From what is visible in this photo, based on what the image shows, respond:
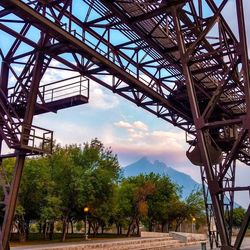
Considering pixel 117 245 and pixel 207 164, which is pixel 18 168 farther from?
pixel 117 245

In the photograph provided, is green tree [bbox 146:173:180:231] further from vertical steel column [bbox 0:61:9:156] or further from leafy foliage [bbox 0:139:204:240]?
vertical steel column [bbox 0:61:9:156]

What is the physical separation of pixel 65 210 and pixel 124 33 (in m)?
27.5

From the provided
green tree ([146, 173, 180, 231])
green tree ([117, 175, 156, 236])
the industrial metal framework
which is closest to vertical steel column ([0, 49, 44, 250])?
the industrial metal framework

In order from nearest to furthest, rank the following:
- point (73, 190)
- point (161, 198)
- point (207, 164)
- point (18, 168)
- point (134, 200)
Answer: point (207, 164), point (18, 168), point (73, 190), point (134, 200), point (161, 198)

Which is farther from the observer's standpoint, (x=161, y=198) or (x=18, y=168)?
(x=161, y=198)

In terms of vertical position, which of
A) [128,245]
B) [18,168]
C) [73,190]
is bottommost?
[128,245]

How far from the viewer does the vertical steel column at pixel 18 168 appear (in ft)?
50.9

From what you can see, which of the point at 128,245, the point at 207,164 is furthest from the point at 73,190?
the point at 207,164

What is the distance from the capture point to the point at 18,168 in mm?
15977

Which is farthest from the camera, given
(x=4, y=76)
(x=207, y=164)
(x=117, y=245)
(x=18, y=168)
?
(x=117, y=245)

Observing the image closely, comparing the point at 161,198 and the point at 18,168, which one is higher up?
the point at 161,198

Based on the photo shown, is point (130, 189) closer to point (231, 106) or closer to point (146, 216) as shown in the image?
point (146, 216)

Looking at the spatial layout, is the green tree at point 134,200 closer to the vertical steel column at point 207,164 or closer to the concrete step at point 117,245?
the concrete step at point 117,245

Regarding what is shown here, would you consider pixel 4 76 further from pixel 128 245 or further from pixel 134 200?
pixel 134 200
